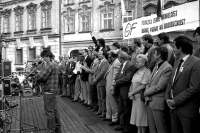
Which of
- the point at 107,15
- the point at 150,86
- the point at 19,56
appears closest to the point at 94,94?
the point at 150,86

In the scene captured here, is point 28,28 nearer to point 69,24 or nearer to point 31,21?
point 31,21

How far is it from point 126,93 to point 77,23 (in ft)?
63.9

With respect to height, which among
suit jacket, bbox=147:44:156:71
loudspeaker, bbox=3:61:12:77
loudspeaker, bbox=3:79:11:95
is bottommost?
loudspeaker, bbox=3:79:11:95

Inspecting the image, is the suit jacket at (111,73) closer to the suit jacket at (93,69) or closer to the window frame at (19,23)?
the suit jacket at (93,69)

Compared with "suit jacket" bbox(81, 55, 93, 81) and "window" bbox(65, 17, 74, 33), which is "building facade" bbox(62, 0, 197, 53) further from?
"suit jacket" bbox(81, 55, 93, 81)

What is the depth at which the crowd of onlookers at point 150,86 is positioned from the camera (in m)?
4.32

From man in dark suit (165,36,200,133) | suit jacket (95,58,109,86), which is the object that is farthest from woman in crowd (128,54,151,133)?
suit jacket (95,58,109,86)

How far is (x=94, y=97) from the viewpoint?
9.74 m

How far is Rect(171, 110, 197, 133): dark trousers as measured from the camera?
4262 millimetres

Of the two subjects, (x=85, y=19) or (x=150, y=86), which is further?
(x=85, y=19)

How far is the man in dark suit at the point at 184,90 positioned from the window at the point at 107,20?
1923 centimetres

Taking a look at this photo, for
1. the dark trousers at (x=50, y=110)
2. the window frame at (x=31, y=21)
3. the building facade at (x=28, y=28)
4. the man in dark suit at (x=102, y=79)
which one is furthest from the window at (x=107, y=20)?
the dark trousers at (x=50, y=110)

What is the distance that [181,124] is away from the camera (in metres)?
4.48

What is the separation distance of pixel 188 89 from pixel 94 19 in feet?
67.8
